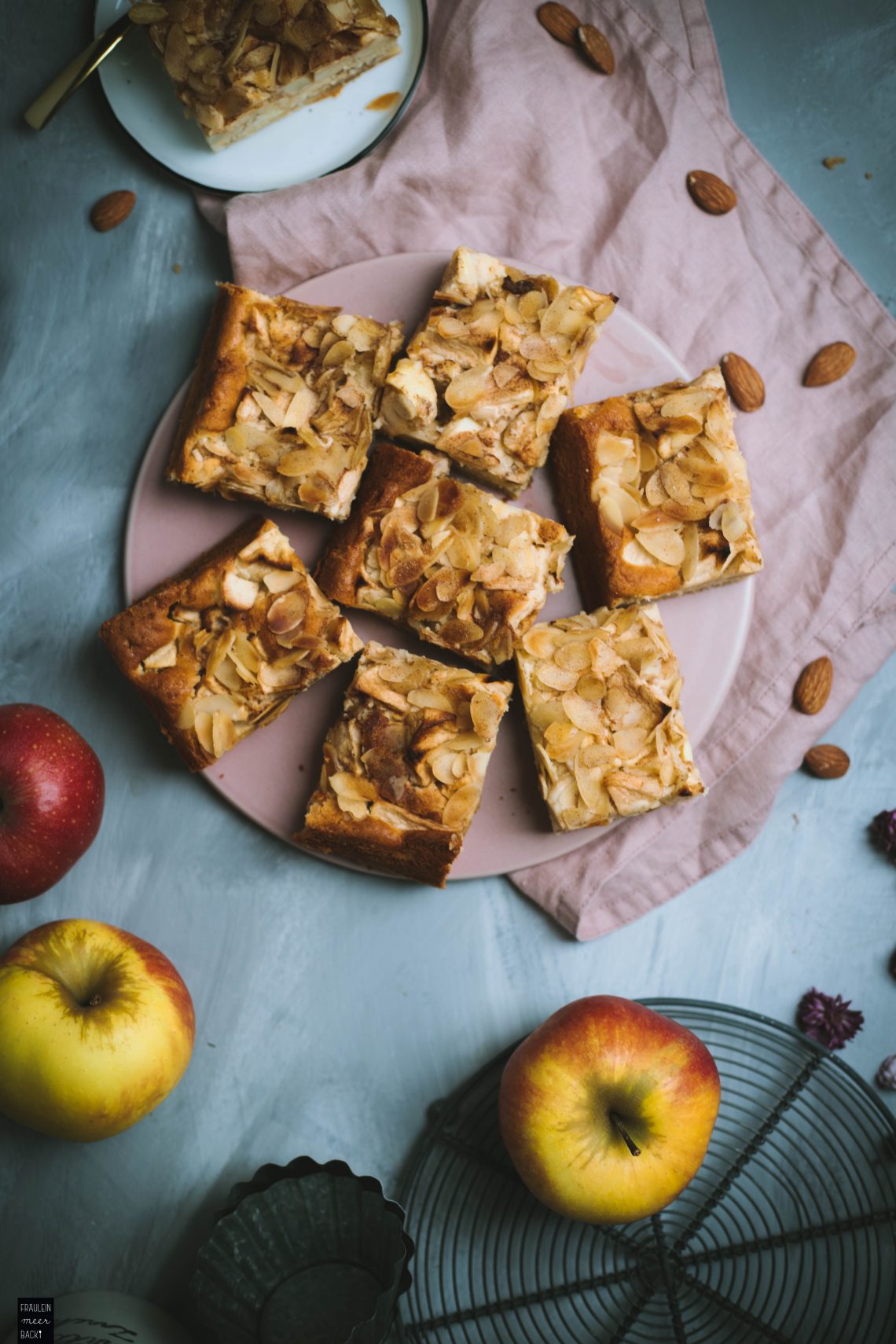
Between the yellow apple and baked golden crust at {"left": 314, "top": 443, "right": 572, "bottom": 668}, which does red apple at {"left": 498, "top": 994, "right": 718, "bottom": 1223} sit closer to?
the yellow apple

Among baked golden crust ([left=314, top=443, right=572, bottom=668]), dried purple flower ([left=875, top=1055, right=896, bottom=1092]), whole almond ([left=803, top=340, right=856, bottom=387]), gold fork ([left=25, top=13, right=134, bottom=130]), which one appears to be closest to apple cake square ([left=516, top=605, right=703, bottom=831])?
baked golden crust ([left=314, top=443, right=572, bottom=668])

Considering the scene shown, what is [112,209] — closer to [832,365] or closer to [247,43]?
[247,43]

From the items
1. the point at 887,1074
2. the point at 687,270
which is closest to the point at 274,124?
the point at 687,270

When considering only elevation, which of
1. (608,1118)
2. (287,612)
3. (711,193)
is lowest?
(608,1118)

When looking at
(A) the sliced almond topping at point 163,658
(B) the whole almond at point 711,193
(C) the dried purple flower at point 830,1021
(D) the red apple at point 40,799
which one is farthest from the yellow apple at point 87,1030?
(B) the whole almond at point 711,193

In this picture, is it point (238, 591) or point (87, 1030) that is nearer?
point (87, 1030)

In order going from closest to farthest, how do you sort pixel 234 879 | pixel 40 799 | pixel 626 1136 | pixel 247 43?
pixel 626 1136 < pixel 40 799 < pixel 247 43 < pixel 234 879

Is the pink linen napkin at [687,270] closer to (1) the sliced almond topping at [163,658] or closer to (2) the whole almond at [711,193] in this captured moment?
(2) the whole almond at [711,193]
